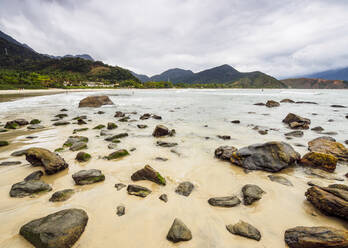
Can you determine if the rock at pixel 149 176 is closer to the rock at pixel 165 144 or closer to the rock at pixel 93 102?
the rock at pixel 165 144

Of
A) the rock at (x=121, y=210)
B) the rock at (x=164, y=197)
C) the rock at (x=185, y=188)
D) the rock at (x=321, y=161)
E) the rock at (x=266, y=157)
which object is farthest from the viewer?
the rock at (x=266, y=157)

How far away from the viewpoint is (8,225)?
9.25 feet

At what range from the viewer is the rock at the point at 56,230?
7.80 ft

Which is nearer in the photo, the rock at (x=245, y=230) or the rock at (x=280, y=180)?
the rock at (x=245, y=230)

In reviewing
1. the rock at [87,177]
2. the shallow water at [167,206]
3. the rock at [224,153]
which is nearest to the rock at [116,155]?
the shallow water at [167,206]

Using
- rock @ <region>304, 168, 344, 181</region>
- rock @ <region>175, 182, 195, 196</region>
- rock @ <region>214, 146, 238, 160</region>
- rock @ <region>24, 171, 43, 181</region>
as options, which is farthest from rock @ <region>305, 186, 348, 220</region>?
rock @ <region>24, 171, 43, 181</region>

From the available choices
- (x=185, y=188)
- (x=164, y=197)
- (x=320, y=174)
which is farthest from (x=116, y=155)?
(x=320, y=174)

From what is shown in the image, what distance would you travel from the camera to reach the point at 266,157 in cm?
519

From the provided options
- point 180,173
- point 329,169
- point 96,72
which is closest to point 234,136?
point 329,169

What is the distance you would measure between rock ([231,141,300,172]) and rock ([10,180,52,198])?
5671 millimetres

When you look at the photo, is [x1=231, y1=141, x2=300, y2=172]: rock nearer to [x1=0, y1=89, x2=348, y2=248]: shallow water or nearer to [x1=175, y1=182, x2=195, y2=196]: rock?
[x1=0, y1=89, x2=348, y2=248]: shallow water

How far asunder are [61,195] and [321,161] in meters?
7.70

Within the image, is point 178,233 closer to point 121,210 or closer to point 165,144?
point 121,210

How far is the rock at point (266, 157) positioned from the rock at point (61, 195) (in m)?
5.03
